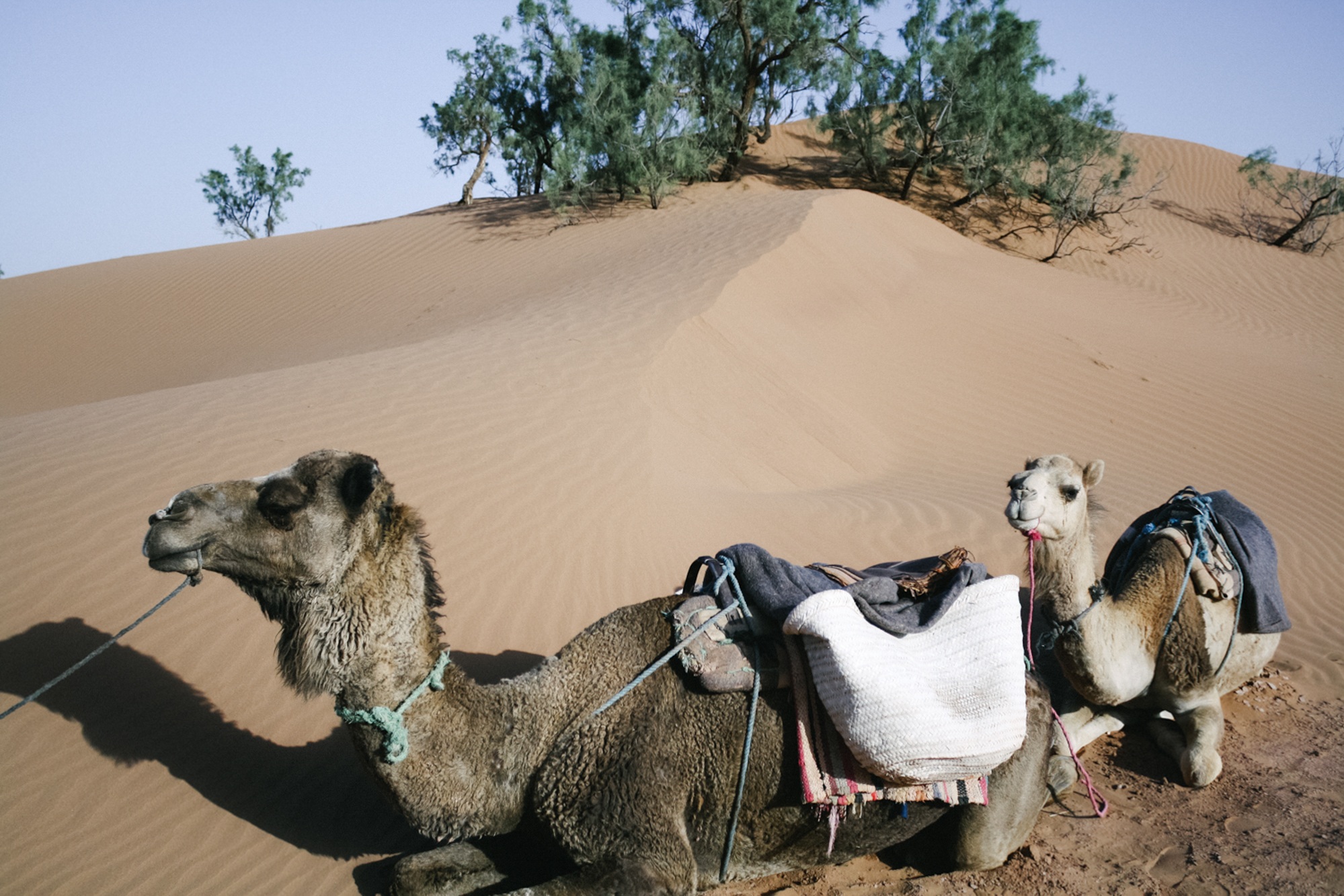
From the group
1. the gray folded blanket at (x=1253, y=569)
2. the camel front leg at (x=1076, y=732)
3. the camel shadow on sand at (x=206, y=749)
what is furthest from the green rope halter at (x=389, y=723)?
the gray folded blanket at (x=1253, y=569)

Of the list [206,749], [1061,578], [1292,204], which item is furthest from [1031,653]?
[1292,204]

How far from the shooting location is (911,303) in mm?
15234

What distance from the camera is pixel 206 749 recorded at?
15.0ft

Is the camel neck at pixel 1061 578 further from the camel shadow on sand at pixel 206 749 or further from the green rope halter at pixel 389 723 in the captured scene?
the camel shadow on sand at pixel 206 749

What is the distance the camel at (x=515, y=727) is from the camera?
10.1 feet

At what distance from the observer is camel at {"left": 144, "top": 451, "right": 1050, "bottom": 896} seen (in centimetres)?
307

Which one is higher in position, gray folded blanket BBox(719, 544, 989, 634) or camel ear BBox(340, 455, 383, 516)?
camel ear BBox(340, 455, 383, 516)

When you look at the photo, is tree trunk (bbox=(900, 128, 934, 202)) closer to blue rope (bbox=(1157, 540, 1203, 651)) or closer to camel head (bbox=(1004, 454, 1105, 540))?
blue rope (bbox=(1157, 540, 1203, 651))

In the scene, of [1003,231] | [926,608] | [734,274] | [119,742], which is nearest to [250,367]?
[734,274]

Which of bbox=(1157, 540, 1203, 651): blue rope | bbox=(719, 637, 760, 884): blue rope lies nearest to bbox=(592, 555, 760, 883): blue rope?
bbox=(719, 637, 760, 884): blue rope

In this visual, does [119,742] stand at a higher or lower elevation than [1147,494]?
higher

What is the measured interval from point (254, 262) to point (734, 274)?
15.5 m

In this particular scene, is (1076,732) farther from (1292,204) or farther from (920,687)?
(1292,204)

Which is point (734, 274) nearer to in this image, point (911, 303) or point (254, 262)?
point (911, 303)
